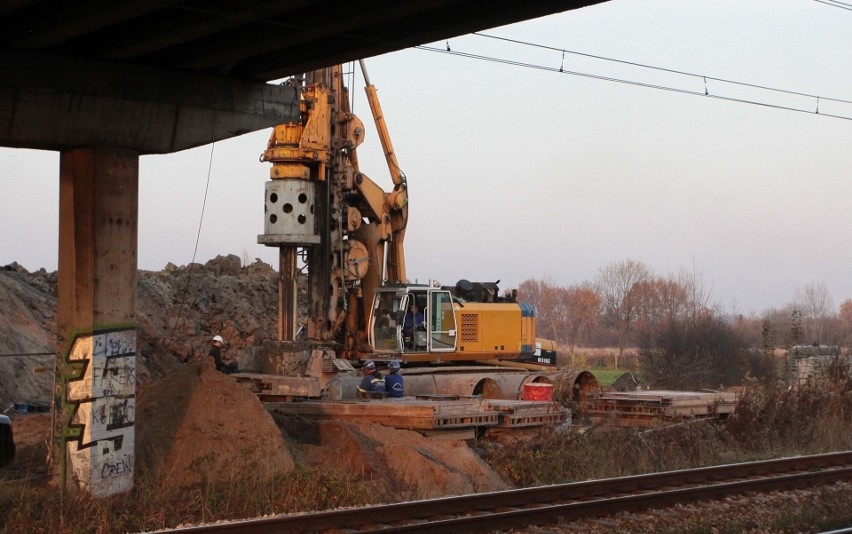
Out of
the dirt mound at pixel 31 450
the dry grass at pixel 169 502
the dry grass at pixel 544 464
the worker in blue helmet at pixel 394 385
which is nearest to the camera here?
the dry grass at pixel 169 502

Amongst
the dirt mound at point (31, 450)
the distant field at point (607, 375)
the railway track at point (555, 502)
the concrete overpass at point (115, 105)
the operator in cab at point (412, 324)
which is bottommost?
the distant field at point (607, 375)

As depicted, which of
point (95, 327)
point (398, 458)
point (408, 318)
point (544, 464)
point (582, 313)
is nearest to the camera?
point (95, 327)

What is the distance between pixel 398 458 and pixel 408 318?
31.0 feet

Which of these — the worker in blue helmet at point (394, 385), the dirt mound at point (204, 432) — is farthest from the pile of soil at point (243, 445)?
the worker in blue helmet at point (394, 385)

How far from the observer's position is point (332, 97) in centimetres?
2291

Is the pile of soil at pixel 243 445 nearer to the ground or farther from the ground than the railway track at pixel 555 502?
farther from the ground

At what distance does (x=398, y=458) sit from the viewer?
14492mm

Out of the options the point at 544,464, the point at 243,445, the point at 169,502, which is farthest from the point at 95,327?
the point at 544,464

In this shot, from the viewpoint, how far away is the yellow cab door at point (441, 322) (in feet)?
78.0

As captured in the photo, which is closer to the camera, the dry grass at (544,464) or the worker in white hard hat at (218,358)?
the dry grass at (544,464)

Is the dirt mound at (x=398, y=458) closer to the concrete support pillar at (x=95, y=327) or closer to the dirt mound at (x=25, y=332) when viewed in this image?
the concrete support pillar at (x=95, y=327)

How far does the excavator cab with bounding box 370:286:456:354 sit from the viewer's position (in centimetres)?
2355

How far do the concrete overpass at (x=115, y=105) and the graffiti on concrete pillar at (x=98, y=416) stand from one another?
0.01 metres

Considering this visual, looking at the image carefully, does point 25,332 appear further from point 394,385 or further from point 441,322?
point 394,385
